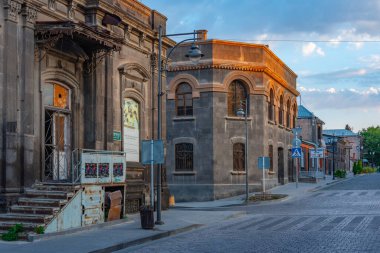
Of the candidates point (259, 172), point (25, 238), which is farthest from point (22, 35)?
point (259, 172)

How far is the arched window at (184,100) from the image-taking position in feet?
123

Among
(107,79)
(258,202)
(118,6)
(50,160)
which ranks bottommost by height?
(258,202)

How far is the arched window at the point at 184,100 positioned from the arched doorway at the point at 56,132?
705 inches

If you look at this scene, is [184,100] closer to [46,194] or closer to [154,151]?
[154,151]

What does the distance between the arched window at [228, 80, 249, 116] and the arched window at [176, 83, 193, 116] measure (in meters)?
2.52

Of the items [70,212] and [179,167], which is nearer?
[70,212]

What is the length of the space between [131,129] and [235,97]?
15.3 meters

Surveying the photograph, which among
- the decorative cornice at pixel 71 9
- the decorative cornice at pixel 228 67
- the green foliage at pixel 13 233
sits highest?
the decorative cornice at pixel 228 67

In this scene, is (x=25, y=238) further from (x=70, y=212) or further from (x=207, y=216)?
(x=207, y=216)

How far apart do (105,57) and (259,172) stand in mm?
19497

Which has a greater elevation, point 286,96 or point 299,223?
point 286,96

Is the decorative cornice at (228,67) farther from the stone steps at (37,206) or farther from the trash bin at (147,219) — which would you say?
the stone steps at (37,206)

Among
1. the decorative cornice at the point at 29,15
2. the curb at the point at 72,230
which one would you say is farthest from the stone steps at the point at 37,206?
the decorative cornice at the point at 29,15

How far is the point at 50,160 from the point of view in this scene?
18.9 metres
